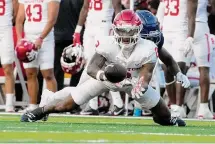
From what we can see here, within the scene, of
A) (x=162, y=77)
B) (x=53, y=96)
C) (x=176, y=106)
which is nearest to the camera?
(x=53, y=96)

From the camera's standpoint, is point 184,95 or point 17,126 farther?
point 184,95

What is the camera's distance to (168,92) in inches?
533

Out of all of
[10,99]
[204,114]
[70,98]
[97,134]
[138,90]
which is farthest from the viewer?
[10,99]

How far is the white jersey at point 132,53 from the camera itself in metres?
9.84

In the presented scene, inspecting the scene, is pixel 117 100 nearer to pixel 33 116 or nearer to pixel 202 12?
pixel 202 12

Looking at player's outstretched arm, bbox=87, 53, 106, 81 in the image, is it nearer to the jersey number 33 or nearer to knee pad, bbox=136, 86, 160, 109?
knee pad, bbox=136, 86, 160, 109

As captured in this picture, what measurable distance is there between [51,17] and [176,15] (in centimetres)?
171

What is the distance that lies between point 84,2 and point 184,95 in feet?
6.21

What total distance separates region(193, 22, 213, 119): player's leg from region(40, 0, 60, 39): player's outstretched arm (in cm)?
189

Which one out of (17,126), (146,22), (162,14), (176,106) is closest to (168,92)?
(176,106)

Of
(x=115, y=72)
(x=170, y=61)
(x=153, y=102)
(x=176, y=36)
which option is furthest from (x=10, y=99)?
A: (x=115, y=72)

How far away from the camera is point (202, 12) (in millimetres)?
13461

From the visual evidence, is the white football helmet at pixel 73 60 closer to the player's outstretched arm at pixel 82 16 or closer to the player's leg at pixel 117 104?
the player's outstretched arm at pixel 82 16

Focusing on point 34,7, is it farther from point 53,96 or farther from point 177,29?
point 53,96
